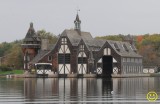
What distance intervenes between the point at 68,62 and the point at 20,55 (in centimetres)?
3052

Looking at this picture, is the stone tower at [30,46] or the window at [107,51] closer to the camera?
the window at [107,51]

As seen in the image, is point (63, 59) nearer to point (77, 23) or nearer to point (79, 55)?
point (79, 55)

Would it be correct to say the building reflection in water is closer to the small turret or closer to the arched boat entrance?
the arched boat entrance

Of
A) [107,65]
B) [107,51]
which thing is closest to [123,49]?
[107,65]

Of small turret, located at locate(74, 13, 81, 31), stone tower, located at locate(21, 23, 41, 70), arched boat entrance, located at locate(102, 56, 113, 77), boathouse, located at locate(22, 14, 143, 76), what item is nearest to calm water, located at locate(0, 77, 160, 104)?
boathouse, located at locate(22, 14, 143, 76)

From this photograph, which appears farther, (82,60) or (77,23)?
(77,23)

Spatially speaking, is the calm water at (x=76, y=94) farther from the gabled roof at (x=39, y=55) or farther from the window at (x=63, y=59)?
the window at (x=63, y=59)

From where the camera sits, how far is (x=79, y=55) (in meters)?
104

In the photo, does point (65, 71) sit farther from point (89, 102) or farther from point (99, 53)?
point (89, 102)

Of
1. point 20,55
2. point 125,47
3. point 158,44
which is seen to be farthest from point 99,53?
point 158,44

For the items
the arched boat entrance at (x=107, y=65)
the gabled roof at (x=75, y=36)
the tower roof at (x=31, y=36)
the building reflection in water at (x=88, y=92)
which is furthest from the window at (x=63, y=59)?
the building reflection in water at (x=88, y=92)

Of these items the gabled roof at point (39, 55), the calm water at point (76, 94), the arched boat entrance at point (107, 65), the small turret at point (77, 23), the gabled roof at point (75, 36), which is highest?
the small turret at point (77, 23)

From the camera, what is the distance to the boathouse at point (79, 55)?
328 feet

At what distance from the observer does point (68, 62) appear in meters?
105
